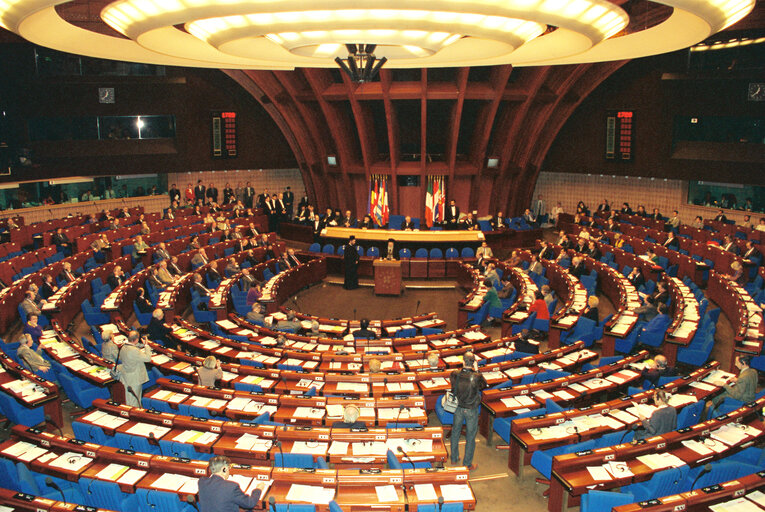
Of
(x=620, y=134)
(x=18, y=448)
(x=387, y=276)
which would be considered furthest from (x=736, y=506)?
(x=620, y=134)

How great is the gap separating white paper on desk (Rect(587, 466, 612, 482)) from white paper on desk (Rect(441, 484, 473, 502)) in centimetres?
176

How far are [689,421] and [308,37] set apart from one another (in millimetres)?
9897

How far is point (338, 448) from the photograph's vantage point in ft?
27.2

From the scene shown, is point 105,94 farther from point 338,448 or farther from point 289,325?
point 338,448

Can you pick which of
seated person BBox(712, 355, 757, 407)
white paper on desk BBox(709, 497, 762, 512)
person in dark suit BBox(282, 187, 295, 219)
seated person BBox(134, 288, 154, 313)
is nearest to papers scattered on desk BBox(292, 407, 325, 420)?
white paper on desk BBox(709, 497, 762, 512)

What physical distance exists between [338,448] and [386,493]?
4.07 ft

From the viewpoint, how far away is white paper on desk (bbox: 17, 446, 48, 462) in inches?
312

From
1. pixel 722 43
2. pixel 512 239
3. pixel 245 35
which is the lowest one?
pixel 512 239

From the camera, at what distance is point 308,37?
1160 centimetres

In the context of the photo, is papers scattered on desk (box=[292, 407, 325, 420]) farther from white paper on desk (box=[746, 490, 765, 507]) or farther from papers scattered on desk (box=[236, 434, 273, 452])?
white paper on desk (box=[746, 490, 765, 507])

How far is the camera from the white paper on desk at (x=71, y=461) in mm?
7770

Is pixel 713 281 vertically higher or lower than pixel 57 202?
lower

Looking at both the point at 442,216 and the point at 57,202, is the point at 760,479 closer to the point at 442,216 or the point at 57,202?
the point at 442,216

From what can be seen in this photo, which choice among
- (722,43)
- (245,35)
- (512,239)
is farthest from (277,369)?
(722,43)
